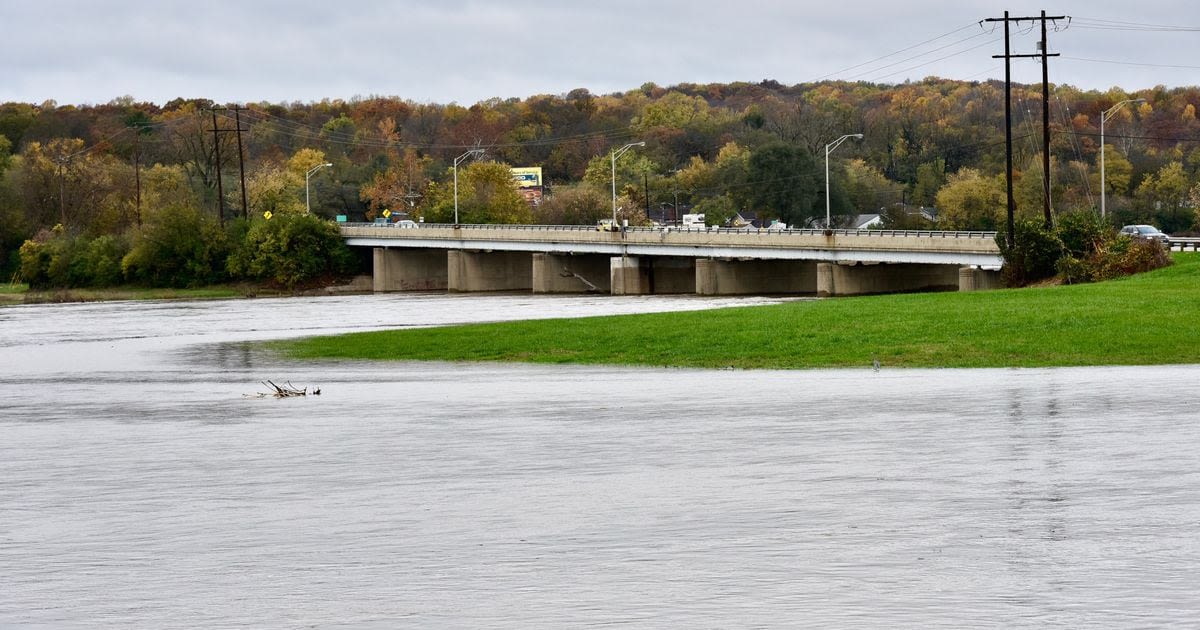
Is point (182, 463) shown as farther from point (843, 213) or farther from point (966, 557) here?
point (843, 213)

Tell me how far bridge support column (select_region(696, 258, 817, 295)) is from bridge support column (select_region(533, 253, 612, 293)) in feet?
51.1

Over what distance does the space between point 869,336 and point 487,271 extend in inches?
3789

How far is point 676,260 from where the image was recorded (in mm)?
117750

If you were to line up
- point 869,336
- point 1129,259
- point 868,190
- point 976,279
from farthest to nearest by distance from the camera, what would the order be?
point 868,190
point 976,279
point 1129,259
point 869,336

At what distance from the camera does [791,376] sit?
106 ft

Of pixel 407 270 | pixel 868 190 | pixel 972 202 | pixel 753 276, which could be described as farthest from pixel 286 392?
pixel 868 190

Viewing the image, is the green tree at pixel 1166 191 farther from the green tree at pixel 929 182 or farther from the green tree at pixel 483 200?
the green tree at pixel 483 200

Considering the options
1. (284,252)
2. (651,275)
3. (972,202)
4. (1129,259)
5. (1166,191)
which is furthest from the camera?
(1166,191)

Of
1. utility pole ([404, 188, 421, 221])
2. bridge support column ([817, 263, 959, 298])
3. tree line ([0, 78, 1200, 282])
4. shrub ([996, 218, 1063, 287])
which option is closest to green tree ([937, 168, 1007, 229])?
tree line ([0, 78, 1200, 282])

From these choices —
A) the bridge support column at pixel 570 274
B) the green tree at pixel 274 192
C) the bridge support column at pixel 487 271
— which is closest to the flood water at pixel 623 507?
the bridge support column at pixel 570 274

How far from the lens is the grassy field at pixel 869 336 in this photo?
34.8m

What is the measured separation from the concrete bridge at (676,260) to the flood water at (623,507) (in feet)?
173

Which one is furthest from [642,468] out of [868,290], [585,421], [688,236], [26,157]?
[26,157]

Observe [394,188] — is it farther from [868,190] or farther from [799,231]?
[799,231]
